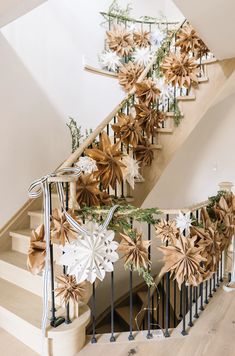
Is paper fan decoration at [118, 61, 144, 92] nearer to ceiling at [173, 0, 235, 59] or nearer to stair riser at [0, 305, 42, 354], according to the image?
ceiling at [173, 0, 235, 59]

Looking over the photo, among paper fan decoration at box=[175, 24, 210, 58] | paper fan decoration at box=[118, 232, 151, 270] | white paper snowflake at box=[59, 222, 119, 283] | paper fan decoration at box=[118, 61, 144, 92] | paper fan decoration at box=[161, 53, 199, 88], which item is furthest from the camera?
paper fan decoration at box=[118, 61, 144, 92]

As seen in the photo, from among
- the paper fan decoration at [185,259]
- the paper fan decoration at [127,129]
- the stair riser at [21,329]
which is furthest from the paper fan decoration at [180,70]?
the stair riser at [21,329]

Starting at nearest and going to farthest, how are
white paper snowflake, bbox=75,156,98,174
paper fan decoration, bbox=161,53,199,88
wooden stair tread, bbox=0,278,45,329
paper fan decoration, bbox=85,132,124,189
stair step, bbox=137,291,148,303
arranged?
wooden stair tread, bbox=0,278,45,329 → white paper snowflake, bbox=75,156,98,174 → paper fan decoration, bbox=85,132,124,189 → paper fan decoration, bbox=161,53,199,88 → stair step, bbox=137,291,148,303

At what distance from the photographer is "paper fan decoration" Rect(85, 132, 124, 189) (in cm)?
251

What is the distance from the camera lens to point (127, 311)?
3.92 metres

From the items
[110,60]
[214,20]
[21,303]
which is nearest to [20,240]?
[21,303]

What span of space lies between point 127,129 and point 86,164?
0.71 meters

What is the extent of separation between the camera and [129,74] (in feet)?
14.3

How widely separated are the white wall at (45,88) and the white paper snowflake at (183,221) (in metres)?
1.90

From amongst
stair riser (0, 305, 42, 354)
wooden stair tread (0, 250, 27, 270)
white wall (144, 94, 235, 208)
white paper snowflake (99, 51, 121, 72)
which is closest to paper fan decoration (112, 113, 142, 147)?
wooden stair tread (0, 250, 27, 270)

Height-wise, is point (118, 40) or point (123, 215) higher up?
point (118, 40)

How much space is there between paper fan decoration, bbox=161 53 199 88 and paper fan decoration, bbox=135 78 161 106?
0.91ft

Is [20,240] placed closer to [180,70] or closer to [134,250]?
[134,250]

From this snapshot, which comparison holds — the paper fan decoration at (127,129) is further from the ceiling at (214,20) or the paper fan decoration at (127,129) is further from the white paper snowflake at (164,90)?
the ceiling at (214,20)
